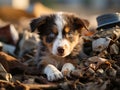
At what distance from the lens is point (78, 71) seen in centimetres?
581

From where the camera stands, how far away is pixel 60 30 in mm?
6793

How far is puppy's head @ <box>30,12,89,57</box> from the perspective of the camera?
6664mm

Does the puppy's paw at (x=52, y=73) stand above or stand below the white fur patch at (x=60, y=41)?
below

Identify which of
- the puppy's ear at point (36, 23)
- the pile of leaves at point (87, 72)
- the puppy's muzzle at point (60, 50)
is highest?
the puppy's ear at point (36, 23)

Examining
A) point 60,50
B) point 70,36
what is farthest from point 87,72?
point 70,36

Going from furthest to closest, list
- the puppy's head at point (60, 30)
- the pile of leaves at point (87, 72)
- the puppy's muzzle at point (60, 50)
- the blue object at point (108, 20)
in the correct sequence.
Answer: the blue object at point (108, 20) → the puppy's head at point (60, 30) → the puppy's muzzle at point (60, 50) → the pile of leaves at point (87, 72)

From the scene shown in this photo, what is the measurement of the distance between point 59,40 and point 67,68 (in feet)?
2.16

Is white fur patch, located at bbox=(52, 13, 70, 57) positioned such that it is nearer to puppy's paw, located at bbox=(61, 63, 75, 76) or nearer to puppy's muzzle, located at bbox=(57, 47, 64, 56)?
puppy's muzzle, located at bbox=(57, 47, 64, 56)

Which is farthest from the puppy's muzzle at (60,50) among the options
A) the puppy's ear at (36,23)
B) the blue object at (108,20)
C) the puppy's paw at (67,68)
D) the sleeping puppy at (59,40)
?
the blue object at (108,20)

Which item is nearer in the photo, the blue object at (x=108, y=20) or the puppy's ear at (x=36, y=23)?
the blue object at (x=108, y=20)

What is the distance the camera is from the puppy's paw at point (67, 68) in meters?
5.93

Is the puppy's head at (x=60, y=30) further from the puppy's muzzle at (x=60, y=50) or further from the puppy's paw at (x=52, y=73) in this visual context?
the puppy's paw at (x=52, y=73)

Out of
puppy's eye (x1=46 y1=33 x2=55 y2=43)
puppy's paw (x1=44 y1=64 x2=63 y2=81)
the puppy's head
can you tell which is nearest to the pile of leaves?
puppy's paw (x1=44 y1=64 x2=63 y2=81)

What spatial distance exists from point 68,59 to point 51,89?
130 centimetres
